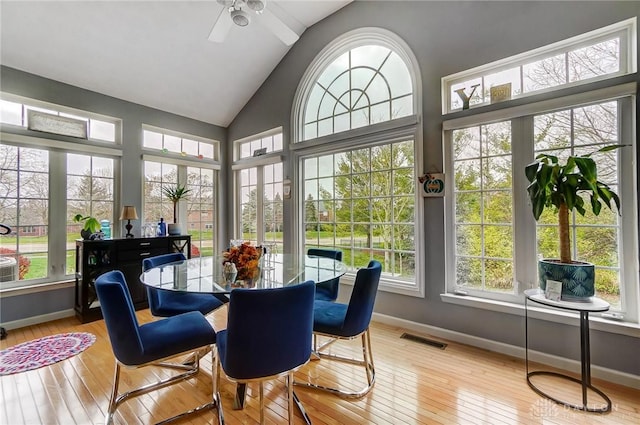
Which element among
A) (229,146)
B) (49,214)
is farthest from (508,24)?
(49,214)

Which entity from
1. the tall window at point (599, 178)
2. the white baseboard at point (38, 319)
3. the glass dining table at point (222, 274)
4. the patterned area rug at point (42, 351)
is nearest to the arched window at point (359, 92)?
the tall window at point (599, 178)

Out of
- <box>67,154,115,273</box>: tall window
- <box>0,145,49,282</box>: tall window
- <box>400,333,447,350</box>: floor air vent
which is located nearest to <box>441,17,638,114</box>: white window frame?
<box>400,333,447,350</box>: floor air vent

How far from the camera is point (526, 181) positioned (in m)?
2.49

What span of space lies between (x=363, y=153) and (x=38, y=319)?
4393mm

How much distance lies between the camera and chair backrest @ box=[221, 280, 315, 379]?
138 centimetres

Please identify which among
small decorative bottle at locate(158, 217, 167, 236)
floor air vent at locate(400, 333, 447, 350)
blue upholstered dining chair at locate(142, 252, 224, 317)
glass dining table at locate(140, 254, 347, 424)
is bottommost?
floor air vent at locate(400, 333, 447, 350)

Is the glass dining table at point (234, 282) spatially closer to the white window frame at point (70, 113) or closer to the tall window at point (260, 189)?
the tall window at point (260, 189)

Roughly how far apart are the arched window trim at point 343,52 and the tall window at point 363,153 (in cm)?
1

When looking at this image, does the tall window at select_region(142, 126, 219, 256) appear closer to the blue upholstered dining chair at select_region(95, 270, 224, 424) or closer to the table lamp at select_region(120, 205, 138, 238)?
the table lamp at select_region(120, 205, 138, 238)

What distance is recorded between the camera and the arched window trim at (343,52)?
306 cm

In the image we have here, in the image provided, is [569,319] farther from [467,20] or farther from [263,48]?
[263,48]

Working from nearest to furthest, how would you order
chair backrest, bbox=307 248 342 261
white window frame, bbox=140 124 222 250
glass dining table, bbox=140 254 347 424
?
glass dining table, bbox=140 254 347 424, chair backrest, bbox=307 248 342 261, white window frame, bbox=140 124 222 250

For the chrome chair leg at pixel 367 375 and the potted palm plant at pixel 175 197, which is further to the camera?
the potted palm plant at pixel 175 197

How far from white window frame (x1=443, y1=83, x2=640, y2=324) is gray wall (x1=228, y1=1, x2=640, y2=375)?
0.11 m
